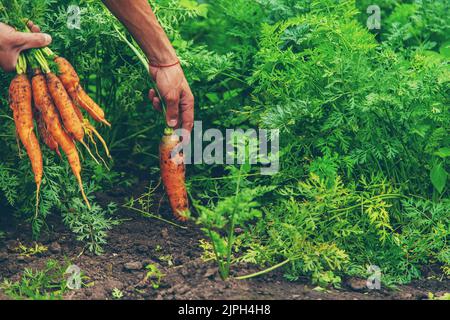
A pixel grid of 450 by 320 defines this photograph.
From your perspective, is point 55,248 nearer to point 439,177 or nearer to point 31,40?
point 31,40

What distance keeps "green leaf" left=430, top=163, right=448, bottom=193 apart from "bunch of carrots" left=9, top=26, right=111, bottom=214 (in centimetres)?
140

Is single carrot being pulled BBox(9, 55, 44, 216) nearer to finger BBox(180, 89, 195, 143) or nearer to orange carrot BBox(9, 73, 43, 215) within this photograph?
orange carrot BBox(9, 73, 43, 215)

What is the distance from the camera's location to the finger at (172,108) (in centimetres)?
A: 325

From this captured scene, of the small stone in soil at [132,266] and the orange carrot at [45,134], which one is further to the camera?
the orange carrot at [45,134]

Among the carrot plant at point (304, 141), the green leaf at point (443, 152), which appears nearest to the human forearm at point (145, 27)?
the carrot plant at point (304, 141)

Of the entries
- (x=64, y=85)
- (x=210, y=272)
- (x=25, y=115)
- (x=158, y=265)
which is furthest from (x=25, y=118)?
(x=210, y=272)

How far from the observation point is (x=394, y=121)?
10.6 feet

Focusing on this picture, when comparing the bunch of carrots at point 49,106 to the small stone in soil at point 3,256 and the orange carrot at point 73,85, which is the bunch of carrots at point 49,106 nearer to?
the orange carrot at point 73,85

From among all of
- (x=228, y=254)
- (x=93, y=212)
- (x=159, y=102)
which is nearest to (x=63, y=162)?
(x=93, y=212)

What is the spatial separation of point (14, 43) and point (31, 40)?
0.23 feet

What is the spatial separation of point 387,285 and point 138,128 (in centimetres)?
160

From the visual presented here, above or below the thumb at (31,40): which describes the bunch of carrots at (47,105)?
below

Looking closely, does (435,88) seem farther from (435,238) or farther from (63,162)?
→ (63,162)
